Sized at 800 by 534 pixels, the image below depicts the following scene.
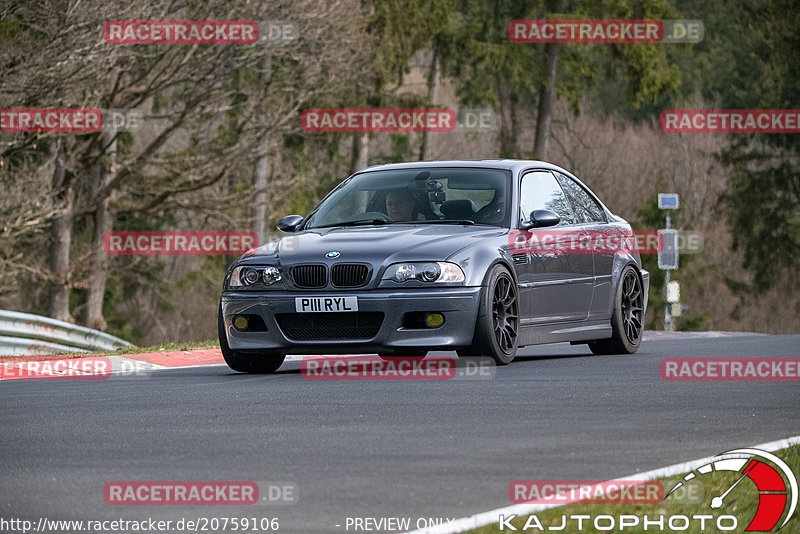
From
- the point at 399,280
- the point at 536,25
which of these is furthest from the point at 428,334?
the point at 536,25

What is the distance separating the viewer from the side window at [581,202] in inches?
562

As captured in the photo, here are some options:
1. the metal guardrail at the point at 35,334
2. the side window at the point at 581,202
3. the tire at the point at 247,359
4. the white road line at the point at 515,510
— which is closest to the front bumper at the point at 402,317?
the tire at the point at 247,359

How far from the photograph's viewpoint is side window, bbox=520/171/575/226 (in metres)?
13.3

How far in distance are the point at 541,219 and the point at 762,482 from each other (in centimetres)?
667

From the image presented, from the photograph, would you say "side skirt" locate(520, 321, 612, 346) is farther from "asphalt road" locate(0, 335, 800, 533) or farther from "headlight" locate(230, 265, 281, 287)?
"headlight" locate(230, 265, 281, 287)

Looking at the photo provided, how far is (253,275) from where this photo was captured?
39.3 feet

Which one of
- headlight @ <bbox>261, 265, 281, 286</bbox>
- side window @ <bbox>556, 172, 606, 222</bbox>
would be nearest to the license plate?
headlight @ <bbox>261, 265, 281, 286</bbox>

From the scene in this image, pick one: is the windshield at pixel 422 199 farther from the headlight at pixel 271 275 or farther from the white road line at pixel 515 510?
the white road line at pixel 515 510

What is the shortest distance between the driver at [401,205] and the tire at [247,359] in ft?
4.89

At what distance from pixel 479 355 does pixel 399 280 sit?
0.87 meters

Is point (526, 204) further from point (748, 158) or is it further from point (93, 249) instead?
point (748, 158)

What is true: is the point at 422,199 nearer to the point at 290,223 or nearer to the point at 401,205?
the point at 401,205

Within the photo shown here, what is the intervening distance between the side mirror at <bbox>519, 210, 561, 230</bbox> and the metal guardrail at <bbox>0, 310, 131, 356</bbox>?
857 cm

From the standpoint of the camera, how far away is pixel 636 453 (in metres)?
7.27
